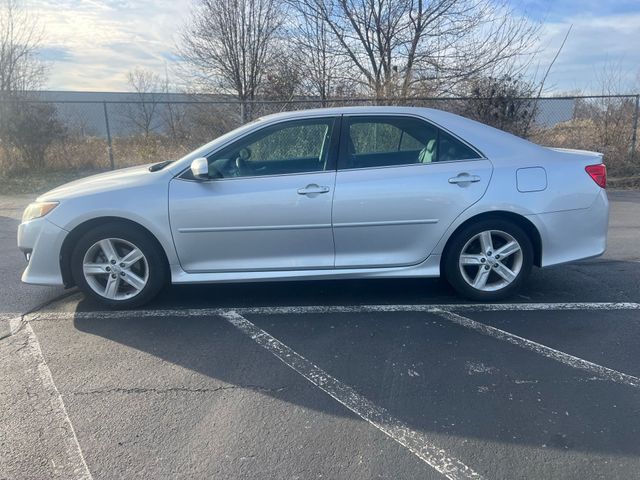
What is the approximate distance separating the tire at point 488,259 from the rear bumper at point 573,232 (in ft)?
0.53

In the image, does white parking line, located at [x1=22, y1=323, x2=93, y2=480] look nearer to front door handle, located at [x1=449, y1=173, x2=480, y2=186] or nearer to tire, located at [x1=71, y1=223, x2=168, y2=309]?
tire, located at [x1=71, y1=223, x2=168, y2=309]

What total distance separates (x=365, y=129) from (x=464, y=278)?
1554 mm

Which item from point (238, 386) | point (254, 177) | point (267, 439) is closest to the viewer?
point (267, 439)

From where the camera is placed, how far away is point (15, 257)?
6473 millimetres

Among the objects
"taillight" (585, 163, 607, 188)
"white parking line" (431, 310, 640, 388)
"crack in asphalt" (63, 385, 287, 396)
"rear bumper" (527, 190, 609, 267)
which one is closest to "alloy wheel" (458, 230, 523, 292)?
"rear bumper" (527, 190, 609, 267)

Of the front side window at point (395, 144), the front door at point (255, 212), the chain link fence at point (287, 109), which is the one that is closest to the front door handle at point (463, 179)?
the front side window at point (395, 144)

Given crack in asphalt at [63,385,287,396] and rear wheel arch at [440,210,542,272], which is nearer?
crack in asphalt at [63,385,287,396]

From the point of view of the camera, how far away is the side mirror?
432 centimetres

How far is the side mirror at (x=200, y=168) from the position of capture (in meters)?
4.32

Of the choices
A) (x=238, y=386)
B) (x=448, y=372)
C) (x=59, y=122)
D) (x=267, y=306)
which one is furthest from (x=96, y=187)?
Answer: (x=59, y=122)

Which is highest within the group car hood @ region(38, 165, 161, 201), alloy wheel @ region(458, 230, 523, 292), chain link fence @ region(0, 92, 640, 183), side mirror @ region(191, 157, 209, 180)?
chain link fence @ region(0, 92, 640, 183)

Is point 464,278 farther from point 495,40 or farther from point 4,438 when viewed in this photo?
point 495,40

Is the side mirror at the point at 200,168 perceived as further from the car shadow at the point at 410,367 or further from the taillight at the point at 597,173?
the taillight at the point at 597,173

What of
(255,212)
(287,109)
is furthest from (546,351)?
(287,109)
